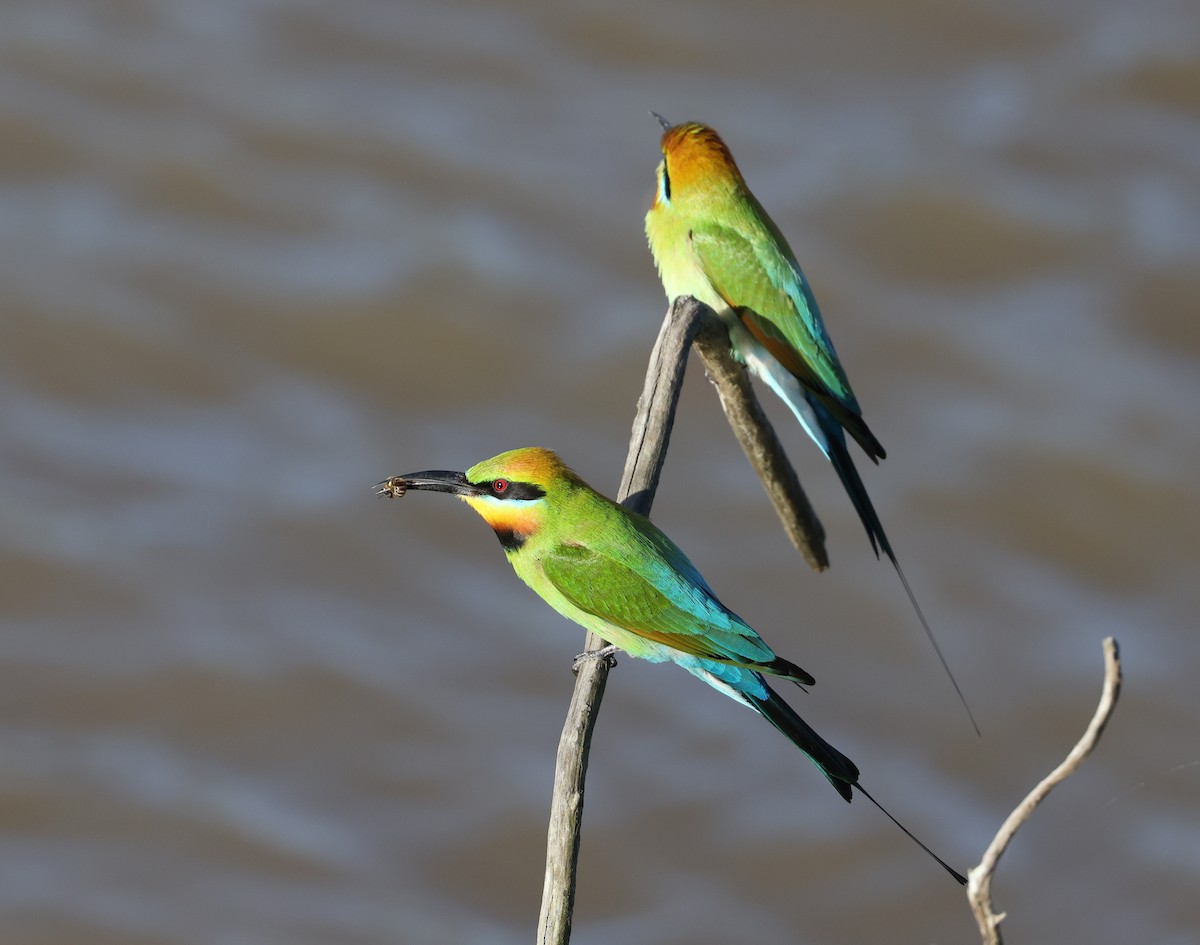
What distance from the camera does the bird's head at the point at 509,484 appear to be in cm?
232

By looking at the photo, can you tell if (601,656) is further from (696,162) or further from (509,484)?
(696,162)

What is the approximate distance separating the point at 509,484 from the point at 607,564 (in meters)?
0.20

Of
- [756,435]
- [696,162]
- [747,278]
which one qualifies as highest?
[696,162]

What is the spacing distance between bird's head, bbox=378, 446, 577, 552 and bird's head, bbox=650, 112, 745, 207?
109cm

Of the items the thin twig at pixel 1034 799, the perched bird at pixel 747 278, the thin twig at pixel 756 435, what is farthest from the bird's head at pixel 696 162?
the thin twig at pixel 1034 799

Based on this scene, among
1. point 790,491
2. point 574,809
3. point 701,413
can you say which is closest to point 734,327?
point 790,491

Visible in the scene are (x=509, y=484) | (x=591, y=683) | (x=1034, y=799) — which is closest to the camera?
(x=1034, y=799)

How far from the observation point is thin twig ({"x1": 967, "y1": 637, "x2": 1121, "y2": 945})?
1218 millimetres

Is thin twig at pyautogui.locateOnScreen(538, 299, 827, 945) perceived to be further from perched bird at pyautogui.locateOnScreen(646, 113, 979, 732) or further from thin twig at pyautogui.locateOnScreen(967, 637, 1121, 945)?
thin twig at pyautogui.locateOnScreen(967, 637, 1121, 945)

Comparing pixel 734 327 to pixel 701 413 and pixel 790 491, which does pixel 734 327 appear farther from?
pixel 701 413

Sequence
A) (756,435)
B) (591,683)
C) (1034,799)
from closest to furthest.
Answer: (1034,799), (591,683), (756,435)

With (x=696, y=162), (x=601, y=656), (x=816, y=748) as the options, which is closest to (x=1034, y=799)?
(x=816, y=748)

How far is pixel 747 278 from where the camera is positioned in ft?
10.5

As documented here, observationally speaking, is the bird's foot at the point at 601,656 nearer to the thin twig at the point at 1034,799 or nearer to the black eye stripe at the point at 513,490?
the black eye stripe at the point at 513,490
